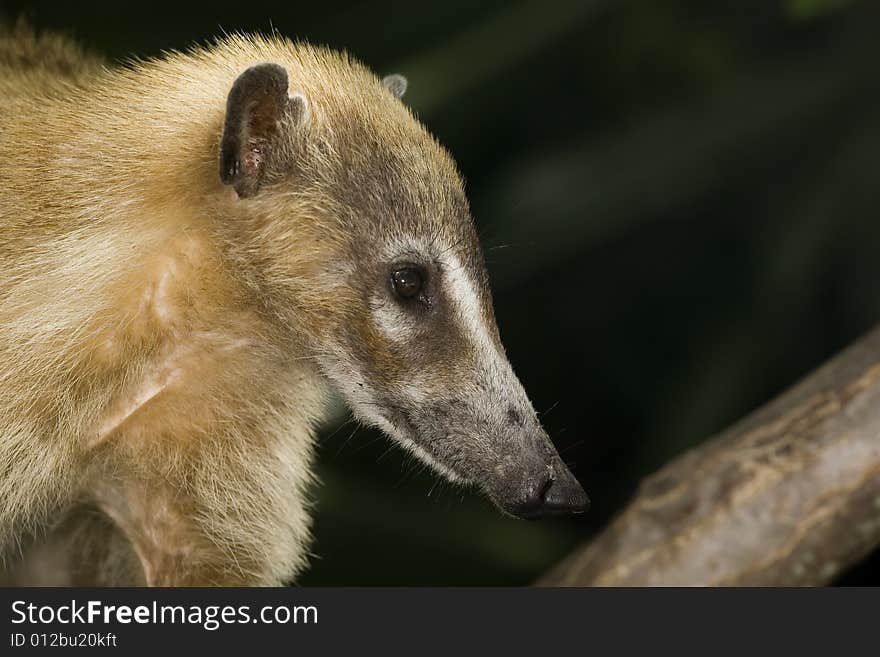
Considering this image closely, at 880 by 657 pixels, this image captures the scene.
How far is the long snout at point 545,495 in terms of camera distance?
2254 millimetres

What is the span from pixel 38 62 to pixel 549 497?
1688mm

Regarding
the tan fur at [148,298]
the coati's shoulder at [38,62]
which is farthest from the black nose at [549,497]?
the coati's shoulder at [38,62]

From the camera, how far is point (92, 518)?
2.79 metres

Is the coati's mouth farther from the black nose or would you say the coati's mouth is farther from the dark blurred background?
the dark blurred background

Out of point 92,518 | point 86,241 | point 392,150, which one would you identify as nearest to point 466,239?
point 392,150

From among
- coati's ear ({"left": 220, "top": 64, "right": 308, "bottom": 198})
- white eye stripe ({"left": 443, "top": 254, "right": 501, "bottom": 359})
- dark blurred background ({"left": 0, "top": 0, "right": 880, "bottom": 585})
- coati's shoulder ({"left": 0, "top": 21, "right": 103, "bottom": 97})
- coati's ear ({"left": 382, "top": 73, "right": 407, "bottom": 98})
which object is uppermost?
coati's ear ({"left": 220, "top": 64, "right": 308, "bottom": 198})

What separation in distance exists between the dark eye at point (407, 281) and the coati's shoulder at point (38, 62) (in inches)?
37.2

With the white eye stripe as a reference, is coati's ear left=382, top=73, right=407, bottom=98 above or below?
above

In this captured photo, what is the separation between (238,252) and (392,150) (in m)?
0.36

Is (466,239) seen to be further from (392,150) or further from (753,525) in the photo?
(753,525)

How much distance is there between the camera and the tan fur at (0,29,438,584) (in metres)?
2.29

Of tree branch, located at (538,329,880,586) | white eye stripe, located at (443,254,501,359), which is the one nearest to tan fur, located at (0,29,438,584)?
white eye stripe, located at (443,254,501,359)

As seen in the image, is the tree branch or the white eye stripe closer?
the white eye stripe

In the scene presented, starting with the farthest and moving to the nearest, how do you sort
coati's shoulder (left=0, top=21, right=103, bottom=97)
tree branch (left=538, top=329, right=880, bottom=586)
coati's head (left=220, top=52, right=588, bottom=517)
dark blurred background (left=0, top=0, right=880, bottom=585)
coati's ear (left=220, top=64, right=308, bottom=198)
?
1. dark blurred background (left=0, top=0, right=880, bottom=585)
2. coati's shoulder (left=0, top=21, right=103, bottom=97)
3. tree branch (left=538, top=329, right=880, bottom=586)
4. coati's head (left=220, top=52, right=588, bottom=517)
5. coati's ear (left=220, top=64, right=308, bottom=198)
